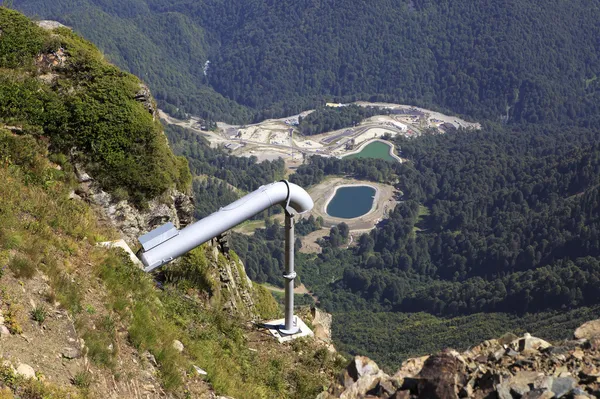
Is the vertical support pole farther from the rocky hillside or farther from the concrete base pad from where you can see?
the rocky hillside

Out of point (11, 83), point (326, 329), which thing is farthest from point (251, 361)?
point (11, 83)

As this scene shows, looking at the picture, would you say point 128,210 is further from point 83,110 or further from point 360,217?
point 360,217

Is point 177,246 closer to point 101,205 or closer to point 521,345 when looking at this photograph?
point 101,205

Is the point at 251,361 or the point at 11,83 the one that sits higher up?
the point at 11,83

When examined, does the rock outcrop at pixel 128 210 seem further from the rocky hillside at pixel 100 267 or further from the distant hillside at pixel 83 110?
the distant hillside at pixel 83 110

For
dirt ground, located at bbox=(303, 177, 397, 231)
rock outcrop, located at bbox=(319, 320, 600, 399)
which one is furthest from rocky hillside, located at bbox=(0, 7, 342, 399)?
dirt ground, located at bbox=(303, 177, 397, 231)

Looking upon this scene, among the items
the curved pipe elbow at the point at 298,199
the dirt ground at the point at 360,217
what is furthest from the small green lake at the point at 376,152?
the curved pipe elbow at the point at 298,199

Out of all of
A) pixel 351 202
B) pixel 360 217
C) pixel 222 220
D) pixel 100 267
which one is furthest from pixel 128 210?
pixel 351 202
